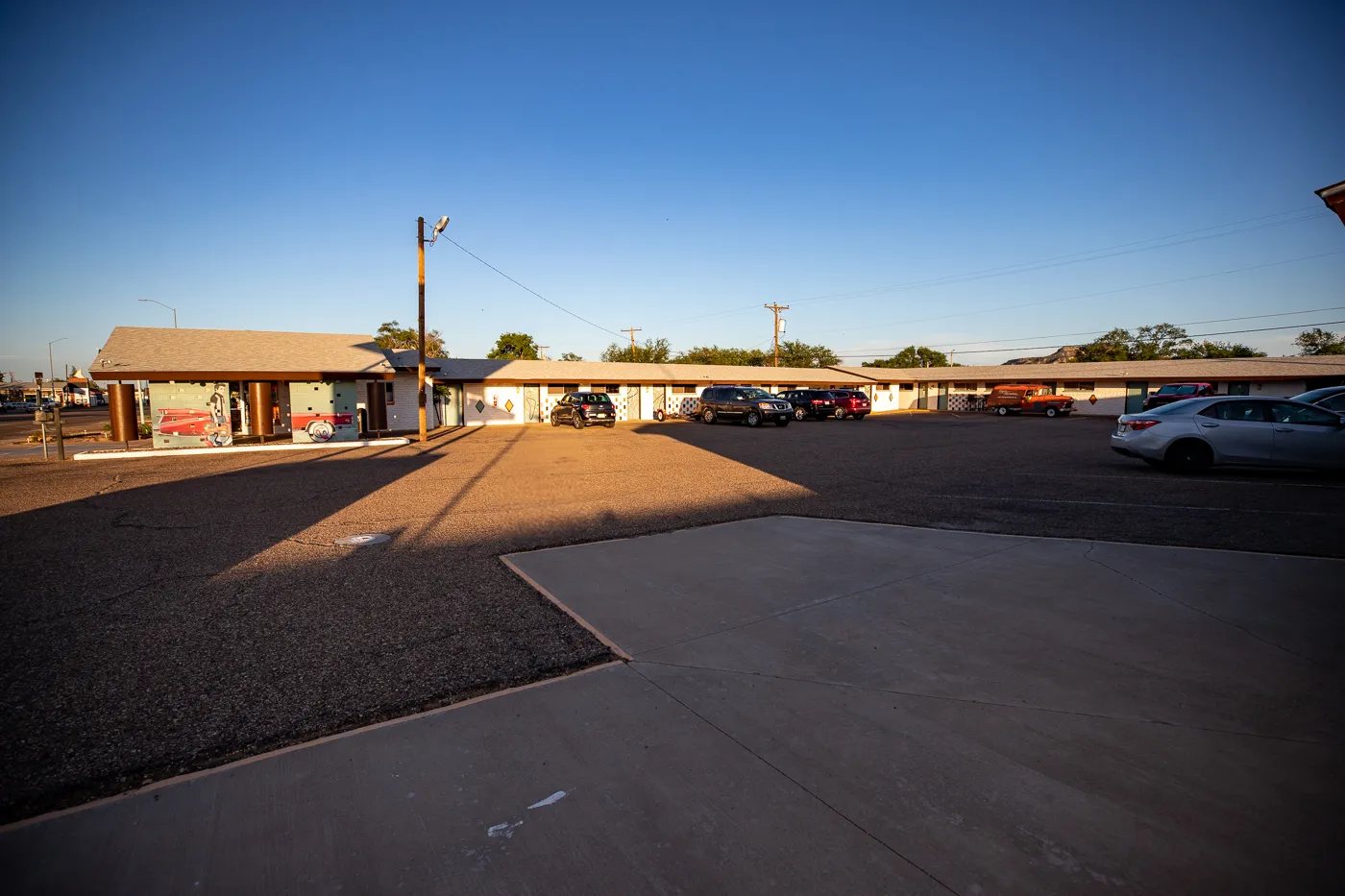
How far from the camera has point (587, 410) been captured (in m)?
29.8

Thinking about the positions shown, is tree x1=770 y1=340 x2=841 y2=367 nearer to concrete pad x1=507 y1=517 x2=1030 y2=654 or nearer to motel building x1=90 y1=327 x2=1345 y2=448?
motel building x1=90 y1=327 x2=1345 y2=448

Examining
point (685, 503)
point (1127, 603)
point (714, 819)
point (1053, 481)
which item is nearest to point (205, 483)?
point (685, 503)

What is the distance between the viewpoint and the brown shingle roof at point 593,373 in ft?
107

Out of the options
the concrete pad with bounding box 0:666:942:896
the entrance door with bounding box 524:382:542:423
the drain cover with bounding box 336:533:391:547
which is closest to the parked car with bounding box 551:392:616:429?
the entrance door with bounding box 524:382:542:423

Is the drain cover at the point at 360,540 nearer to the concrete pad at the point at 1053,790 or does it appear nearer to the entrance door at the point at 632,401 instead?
the concrete pad at the point at 1053,790

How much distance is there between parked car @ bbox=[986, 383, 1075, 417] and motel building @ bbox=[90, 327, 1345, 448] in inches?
146

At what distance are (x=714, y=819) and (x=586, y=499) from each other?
829 cm

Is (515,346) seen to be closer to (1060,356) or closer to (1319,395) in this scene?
(1319,395)

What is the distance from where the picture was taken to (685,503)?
10188 millimetres

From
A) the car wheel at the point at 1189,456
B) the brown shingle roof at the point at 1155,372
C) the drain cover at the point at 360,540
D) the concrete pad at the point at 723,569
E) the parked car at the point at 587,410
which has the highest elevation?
the brown shingle roof at the point at 1155,372

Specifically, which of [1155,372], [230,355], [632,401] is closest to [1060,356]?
[1155,372]

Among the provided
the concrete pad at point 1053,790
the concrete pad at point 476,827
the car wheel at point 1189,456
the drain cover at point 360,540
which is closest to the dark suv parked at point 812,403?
the car wheel at point 1189,456

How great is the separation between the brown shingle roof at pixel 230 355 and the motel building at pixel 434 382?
5 centimetres

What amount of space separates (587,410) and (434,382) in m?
7.41
